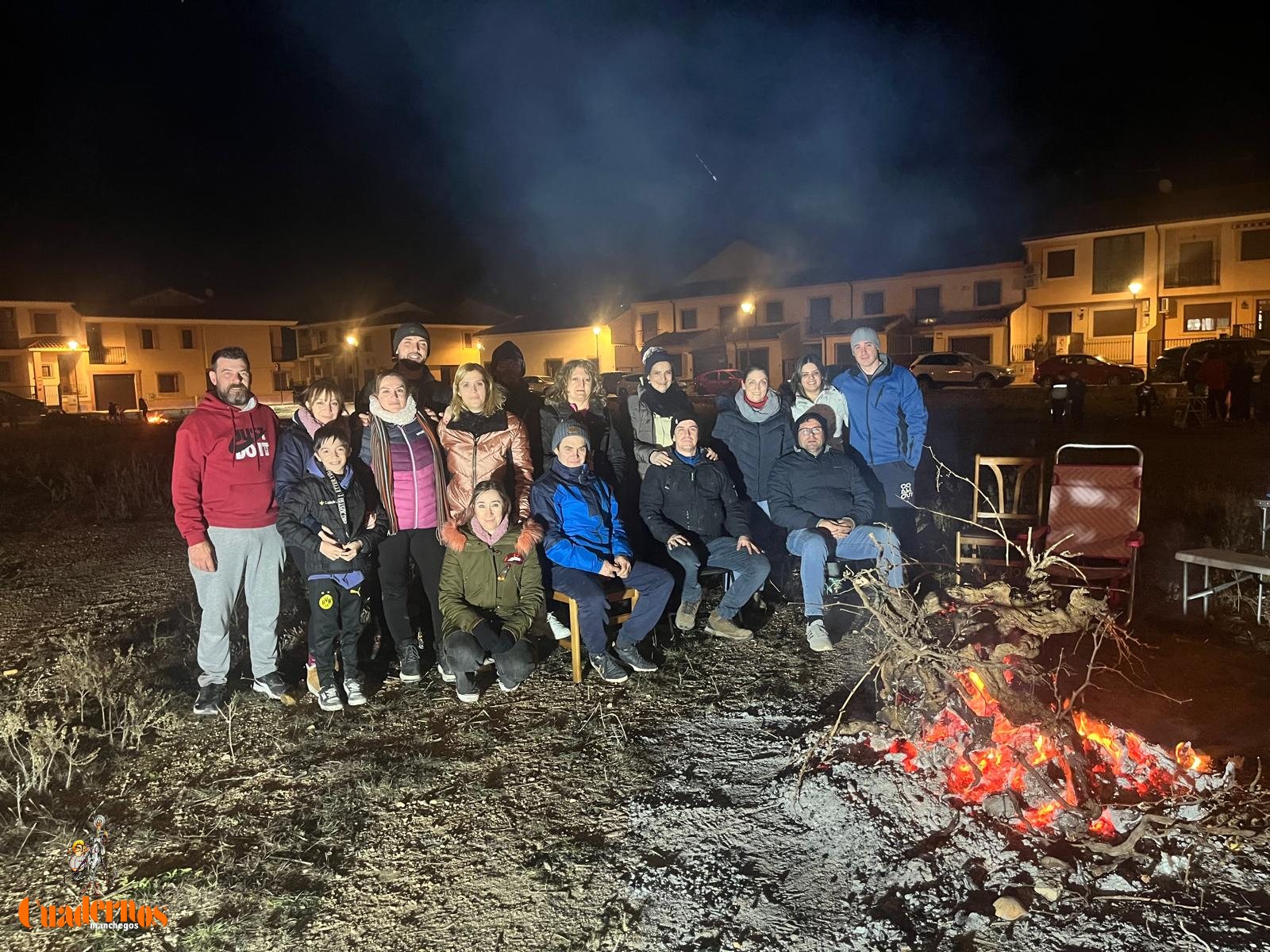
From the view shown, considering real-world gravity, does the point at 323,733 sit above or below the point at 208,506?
below

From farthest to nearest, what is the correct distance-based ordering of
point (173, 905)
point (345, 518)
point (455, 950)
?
point (345, 518)
point (173, 905)
point (455, 950)

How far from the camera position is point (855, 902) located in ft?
9.68

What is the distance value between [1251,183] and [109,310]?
176 ft

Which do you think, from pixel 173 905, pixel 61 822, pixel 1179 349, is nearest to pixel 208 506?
pixel 61 822

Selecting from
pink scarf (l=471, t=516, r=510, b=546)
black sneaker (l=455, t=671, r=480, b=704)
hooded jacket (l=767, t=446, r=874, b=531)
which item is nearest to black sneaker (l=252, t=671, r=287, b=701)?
black sneaker (l=455, t=671, r=480, b=704)

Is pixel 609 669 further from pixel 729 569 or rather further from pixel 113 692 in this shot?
pixel 113 692

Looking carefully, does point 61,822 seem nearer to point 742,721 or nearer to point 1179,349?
point 742,721

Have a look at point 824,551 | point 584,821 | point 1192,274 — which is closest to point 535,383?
point 824,551

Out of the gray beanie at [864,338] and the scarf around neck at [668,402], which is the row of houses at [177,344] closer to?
the scarf around neck at [668,402]

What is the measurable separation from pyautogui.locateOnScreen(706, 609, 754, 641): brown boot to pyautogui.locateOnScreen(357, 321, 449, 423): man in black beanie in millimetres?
2268

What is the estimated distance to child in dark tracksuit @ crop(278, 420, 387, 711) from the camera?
468cm

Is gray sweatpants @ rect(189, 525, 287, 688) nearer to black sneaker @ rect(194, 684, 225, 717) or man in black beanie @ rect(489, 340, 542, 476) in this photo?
black sneaker @ rect(194, 684, 225, 717)

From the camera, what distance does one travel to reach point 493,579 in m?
5.03

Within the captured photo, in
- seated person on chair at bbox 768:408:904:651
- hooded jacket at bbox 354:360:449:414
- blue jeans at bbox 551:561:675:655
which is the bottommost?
blue jeans at bbox 551:561:675:655
